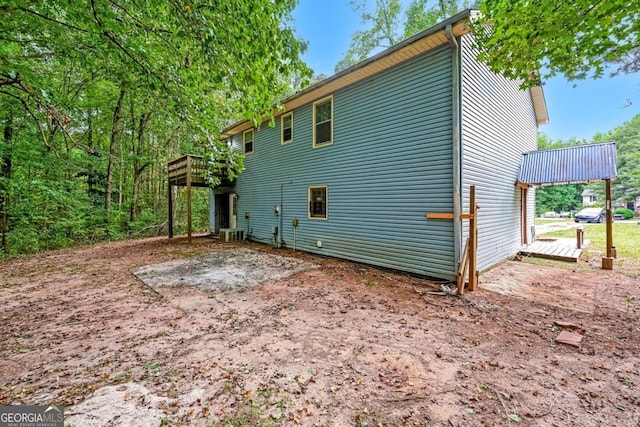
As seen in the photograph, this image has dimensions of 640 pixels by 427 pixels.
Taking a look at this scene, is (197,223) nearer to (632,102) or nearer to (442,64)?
(442,64)

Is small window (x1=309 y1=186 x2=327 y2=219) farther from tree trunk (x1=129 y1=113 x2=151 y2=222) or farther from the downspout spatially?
tree trunk (x1=129 y1=113 x2=151 y2=222)

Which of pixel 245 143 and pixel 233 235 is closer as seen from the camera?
pixel 245 143

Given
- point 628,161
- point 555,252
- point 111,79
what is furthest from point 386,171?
point 628,161

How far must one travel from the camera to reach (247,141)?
11.5 m

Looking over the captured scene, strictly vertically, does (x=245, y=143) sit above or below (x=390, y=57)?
below

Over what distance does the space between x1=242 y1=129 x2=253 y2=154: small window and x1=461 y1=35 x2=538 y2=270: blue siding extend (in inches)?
330

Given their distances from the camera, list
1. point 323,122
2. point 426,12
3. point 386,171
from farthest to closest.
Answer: point 426,12
point 323,122
point 386,171

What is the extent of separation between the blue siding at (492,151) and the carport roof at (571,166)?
0.41 m

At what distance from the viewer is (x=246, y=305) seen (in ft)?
14.1

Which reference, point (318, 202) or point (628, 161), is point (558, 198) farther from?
point (318, 202)

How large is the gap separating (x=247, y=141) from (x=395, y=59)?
7438 mm

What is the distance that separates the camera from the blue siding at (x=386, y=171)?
17.9 ft

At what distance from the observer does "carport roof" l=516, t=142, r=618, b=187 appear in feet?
20.9

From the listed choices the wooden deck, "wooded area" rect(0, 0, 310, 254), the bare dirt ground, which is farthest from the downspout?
the wooden deck
